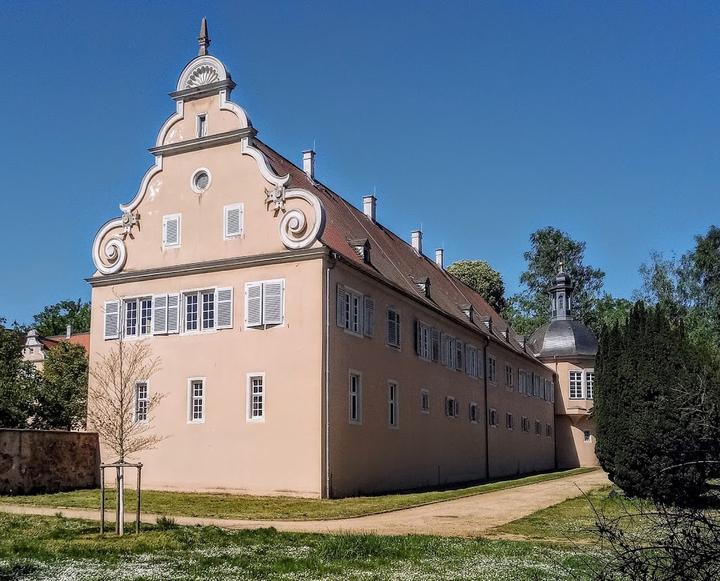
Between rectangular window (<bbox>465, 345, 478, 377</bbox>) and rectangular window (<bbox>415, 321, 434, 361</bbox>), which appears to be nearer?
rectangular window (<bbox>415, 321, 434, 361</bbox>)

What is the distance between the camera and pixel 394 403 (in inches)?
1144

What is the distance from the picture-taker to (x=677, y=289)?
5500 centimetres

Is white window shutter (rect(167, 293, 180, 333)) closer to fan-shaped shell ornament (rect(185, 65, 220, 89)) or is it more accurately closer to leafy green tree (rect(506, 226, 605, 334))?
fan-shaped shell ornament (rect(185, 65, 220, 89))

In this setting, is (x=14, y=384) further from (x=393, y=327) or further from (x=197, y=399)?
(x=393, y=327)

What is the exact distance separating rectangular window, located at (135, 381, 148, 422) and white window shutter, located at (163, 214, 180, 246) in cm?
465

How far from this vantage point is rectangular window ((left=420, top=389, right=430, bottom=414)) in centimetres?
3173

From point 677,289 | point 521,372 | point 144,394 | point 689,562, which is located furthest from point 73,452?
point 677,289

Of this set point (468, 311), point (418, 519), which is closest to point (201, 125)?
point (418, 519)

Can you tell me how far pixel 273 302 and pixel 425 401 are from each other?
960 centimetres

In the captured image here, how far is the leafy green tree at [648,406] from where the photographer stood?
823 inches

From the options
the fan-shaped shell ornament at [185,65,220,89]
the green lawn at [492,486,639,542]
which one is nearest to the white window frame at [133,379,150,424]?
the fan-shaped shell ornament at [185,65,220,89]

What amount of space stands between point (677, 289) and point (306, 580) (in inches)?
1969

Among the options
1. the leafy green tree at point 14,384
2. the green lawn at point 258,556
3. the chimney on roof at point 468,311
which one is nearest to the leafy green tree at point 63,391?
the leafy green tree at point 14,384

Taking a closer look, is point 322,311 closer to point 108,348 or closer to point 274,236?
point 274,236
